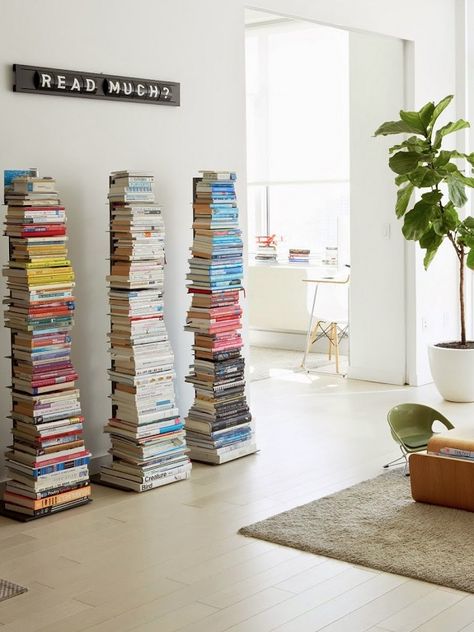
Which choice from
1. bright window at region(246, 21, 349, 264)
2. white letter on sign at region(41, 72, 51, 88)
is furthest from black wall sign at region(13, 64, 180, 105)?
bright window at region(246, 21, 349, 264)

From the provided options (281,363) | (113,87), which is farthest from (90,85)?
(281,363)

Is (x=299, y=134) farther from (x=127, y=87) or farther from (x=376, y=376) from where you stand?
(x=127, y=87)

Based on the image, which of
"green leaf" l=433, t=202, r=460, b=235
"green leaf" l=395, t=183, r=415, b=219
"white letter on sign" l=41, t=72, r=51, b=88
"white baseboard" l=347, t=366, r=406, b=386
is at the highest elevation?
"white letter on sign" l=41, t=72, r=51, b=88

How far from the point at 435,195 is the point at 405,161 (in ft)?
1.02

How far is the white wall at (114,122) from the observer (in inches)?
201

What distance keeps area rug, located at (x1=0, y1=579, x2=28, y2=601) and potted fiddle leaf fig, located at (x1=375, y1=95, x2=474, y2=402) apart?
4005 mm

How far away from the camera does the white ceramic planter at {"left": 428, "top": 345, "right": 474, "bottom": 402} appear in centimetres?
725

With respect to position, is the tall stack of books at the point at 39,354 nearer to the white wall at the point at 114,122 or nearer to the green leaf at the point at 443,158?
the white wall at the point at 114,122

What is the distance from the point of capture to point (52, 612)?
3.69 m

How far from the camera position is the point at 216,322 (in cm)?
570

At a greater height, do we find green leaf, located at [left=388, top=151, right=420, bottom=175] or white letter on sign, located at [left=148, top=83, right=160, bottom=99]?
Answer: white letter on sign, located at [left=148, top=83, right=160, bottom=99]

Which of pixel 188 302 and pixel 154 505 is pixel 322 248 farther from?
pixel 154 505

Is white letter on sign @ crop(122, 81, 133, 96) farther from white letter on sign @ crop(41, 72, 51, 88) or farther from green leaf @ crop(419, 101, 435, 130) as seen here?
green leaf @ crop(419, 101, 435, 130)

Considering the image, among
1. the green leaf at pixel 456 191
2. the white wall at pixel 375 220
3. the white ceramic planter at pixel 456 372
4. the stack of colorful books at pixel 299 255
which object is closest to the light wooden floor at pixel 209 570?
the white ceramic planter at pixel 456 372
